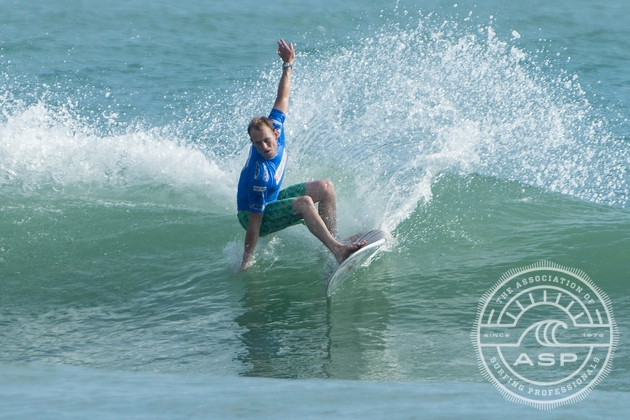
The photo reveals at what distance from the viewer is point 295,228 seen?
Result: 7680mm

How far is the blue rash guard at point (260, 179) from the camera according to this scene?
640 cm

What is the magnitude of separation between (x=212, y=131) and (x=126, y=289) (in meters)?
5.10

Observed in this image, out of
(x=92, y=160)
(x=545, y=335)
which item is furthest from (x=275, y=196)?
(x=92, y=160)

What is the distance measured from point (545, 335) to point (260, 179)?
8.23 ft

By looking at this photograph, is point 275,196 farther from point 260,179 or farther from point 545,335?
point 545,335

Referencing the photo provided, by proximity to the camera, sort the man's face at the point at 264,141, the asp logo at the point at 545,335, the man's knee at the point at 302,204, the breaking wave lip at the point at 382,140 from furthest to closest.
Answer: the breaking wave lip at the point at 382,140, the man's knee at the point at 302,204, the man's face at the point at 264,141, the asp logo at the point at 545,335

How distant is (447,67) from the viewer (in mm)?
11180

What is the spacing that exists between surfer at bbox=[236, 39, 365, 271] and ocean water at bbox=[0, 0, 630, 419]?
17.6 inches

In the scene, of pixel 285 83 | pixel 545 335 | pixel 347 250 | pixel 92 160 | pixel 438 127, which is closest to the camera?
pixel 545 335

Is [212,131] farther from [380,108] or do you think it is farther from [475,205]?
[475,205]

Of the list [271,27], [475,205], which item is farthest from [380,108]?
[271,27]

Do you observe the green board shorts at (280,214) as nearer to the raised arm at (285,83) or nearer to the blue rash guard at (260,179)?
the blue rash guard at (260,179)

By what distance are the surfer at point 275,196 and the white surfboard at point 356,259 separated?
0.24 feet

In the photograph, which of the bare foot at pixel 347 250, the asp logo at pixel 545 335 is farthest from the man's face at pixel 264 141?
the asp logo at pixel 545 335
